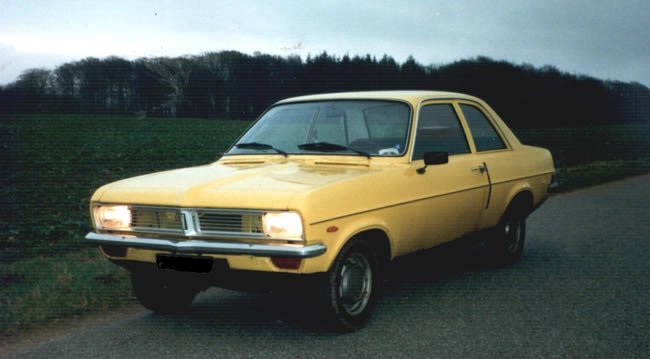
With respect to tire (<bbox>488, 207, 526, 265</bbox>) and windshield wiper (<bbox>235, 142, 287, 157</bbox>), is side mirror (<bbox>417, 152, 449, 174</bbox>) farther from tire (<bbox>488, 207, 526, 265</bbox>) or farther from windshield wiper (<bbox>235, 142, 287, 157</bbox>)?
tire (<bbox>488, 207, 526, 265</bbox>)

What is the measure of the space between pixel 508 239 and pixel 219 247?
3.67 metres

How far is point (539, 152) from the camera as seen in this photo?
23.1 feet

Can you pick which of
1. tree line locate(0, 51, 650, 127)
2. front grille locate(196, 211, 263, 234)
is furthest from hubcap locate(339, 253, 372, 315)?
tree line locate(0, 51, 650, 127)

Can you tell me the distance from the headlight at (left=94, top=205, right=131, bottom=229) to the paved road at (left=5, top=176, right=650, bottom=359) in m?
0.79

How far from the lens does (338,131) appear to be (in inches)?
208

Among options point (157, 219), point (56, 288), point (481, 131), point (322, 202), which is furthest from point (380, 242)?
point (56, 288)

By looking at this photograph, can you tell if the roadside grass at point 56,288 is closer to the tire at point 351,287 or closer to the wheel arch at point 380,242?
the tire at point 351,287

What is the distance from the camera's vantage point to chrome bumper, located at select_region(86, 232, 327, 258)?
377cm

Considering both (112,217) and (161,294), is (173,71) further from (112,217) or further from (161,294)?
(112,217)

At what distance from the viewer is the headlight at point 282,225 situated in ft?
12.5

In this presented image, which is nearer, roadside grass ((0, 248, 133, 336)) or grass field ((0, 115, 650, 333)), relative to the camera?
roadside grass ((0, 248, 133, 336))

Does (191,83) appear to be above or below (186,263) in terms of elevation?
above

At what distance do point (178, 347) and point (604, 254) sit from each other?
4.91 m

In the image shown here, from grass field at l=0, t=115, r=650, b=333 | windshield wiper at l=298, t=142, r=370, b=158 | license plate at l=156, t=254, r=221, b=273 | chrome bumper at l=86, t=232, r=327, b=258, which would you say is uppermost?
windshield wiper at l=298, t=142, r=370, b=158
